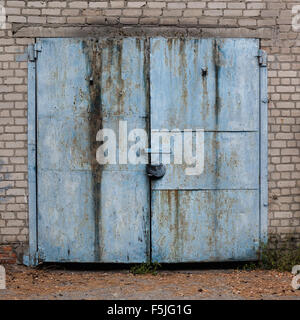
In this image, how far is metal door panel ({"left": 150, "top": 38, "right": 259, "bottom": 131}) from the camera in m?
4.87

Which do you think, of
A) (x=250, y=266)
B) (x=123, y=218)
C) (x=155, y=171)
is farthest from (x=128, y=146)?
(x=250, y=266)

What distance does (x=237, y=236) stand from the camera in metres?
4.93

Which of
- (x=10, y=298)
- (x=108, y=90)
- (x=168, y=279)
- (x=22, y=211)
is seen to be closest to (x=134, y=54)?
(x=108, y=90)

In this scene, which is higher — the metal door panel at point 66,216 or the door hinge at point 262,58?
the door hinge at point 262,58

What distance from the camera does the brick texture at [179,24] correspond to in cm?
488

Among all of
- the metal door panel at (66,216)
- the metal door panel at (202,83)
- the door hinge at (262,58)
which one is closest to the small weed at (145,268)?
the metal door panel at (66,216)

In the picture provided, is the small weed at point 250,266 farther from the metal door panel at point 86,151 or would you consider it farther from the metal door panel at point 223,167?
the metal door panel at point 86,151

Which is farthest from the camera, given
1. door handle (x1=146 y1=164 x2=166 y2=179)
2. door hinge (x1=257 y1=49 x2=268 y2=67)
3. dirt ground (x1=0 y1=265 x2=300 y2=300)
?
door hinge (x1=257 y1=49 x2=268 y2=67)

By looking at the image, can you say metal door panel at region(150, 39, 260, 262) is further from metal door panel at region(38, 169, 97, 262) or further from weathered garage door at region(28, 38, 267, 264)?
metal door panel at region(38, 169, 97, 262)

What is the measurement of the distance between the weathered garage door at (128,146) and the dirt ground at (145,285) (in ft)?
0.58

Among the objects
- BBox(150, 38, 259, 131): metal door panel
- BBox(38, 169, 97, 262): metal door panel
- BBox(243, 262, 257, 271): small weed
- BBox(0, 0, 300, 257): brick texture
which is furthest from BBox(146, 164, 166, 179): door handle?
BBox(243, 262, 257, 271): small weed

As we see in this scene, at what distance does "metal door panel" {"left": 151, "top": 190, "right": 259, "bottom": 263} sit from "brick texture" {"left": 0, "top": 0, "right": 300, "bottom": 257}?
40 centimetres

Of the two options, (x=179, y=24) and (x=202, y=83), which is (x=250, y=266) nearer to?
(x=202, y=83)

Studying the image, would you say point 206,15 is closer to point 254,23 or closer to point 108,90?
point 254,23
